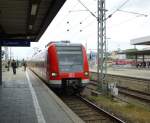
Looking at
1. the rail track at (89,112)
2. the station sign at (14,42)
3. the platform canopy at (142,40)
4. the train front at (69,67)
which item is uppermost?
the platform canopy at (142,40)

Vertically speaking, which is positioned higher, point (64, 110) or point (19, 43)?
point (19, 43)

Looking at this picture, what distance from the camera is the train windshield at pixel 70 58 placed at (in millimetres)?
18605

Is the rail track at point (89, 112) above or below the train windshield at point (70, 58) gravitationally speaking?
below

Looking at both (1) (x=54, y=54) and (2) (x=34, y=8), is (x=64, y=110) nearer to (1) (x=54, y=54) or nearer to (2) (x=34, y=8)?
(2) (x=34, y=8)

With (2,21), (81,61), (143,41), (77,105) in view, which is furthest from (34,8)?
(143,41)

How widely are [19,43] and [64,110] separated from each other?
13176mm

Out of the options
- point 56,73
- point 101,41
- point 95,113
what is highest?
point 101,41

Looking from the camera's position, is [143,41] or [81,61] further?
[143,41]

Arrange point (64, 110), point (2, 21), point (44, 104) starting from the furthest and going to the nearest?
point (2, 21), point (44, 104), point (64, 110)

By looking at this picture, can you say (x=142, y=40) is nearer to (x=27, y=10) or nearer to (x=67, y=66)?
(x=67, y=66)

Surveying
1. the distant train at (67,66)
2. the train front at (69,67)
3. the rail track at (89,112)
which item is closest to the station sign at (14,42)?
the distant train at (67,66)

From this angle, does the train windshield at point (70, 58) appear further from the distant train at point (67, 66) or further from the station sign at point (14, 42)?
the station sign at point (14, 42)

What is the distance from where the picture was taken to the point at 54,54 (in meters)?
18.8

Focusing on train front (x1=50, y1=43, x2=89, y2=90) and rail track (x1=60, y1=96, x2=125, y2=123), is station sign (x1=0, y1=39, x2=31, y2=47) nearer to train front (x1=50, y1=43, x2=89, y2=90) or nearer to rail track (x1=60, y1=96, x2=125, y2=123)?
train front (x1=50, y1=43, x2=89, y2=90)
